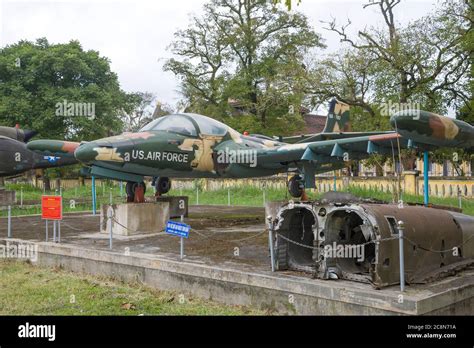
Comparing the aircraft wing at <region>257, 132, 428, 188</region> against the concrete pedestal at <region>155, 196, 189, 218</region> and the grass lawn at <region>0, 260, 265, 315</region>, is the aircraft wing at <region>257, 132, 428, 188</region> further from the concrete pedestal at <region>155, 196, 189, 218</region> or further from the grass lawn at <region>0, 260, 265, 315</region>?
the grass lawn at <region>0, 260, 265, 315</region>

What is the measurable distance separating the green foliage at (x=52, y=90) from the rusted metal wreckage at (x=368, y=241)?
99.9 ft

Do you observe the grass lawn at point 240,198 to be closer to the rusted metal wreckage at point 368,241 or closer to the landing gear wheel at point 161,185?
the landing gear wheel at point 161,185

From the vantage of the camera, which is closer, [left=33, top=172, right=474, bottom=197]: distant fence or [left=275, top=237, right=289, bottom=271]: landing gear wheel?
[left=275, top=237, right=289, bottom=271]: landing gear wheel

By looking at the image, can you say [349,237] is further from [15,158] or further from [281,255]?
[15,158]

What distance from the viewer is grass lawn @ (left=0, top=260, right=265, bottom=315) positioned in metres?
7.10

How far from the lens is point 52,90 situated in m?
37.2

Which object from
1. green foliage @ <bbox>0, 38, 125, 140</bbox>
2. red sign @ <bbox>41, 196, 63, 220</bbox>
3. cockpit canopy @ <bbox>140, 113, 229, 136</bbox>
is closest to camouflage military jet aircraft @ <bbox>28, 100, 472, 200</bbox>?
cockpit canopy @ <bbox>140, 113, 229, 136</bbox>

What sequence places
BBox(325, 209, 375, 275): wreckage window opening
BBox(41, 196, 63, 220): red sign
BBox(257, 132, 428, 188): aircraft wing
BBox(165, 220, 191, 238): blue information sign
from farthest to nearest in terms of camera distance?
BBox(257, 132, 428, 188): aircraft wing
BBox(41, 196, 63, 220): red sign
BBox(165, 220, 191, 238): blue information sign
BBox(325, 209, 375, 275): wreckage window opening

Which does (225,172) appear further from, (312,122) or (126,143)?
(312,122)

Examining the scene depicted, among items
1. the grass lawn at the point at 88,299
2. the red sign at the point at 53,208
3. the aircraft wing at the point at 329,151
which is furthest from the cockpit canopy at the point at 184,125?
the grass lawn at the point at 88,299

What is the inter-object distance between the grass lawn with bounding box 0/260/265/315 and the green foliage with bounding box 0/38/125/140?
28.0 metres

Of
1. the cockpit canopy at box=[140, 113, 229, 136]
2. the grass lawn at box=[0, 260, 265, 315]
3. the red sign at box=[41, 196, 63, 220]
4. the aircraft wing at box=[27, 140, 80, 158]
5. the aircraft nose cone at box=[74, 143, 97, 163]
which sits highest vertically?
the cockpit canopy at box=[140, 113, 229, 136]
